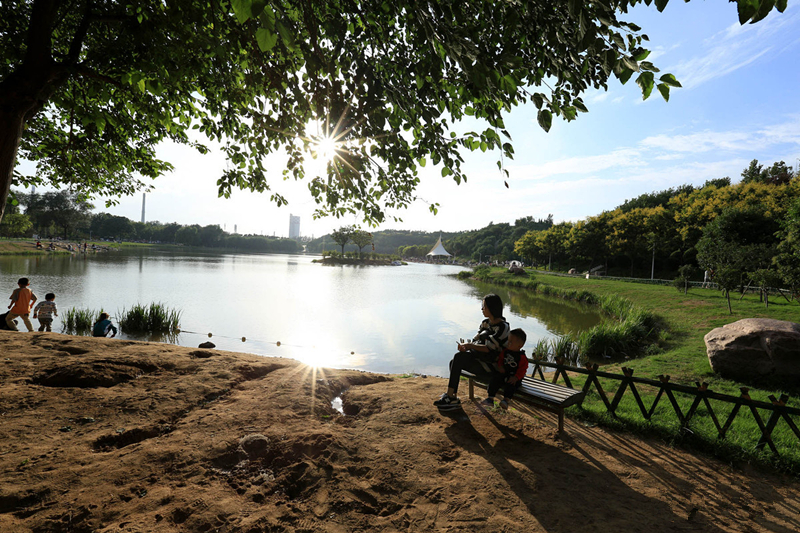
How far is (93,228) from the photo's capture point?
93.5 meters

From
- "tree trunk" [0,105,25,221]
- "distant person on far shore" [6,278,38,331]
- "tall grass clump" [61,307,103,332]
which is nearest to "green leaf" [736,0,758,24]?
"tree trunk" [0,105,25,221]

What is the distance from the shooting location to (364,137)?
4.10 metres

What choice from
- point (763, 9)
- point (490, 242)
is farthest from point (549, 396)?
point (490, 242)

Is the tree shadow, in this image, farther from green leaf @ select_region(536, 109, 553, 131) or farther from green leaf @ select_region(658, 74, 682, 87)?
green leaf @ select_region(658, 74, 682, 87)

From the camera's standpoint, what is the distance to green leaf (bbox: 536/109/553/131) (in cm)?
252

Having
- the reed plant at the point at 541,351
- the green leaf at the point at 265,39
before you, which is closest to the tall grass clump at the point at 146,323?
the reed plant at the point at 541,351

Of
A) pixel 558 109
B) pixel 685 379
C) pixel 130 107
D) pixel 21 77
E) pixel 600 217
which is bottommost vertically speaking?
pixel 685 379

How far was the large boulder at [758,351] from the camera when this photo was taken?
6371 millimetres

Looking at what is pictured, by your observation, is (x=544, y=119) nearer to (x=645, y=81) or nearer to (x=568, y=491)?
(x=645, y=81)

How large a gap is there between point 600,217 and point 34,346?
49606mm

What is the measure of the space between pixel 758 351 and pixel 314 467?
28.2 feet

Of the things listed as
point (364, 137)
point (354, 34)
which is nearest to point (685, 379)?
point (364, 137)

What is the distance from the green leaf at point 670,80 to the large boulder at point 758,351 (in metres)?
7.46

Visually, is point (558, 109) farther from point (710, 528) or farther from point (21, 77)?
point (21, 77)
